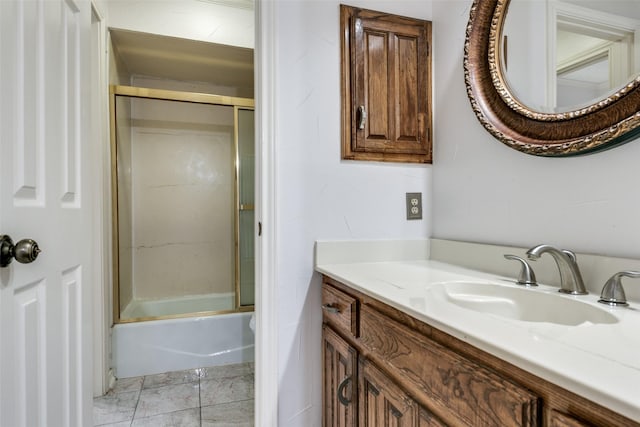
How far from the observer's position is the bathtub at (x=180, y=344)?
206 centimetres

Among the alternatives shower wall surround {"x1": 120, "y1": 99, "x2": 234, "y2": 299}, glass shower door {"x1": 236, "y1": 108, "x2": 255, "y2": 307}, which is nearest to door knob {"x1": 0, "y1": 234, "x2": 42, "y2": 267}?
glass shower door {"x1": 236, "y1": 108, "x2": 255, "y2": 307}

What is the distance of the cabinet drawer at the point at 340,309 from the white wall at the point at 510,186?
54cm

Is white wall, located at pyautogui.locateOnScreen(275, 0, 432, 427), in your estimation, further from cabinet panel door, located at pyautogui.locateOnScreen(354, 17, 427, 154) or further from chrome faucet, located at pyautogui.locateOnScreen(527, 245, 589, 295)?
chrome faucet, located at pyautogui.locateOnScreen(527, 245, 589, 295)

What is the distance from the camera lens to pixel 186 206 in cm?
292

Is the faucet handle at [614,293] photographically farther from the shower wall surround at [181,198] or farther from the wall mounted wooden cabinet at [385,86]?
the shower wall surround at [181,198]

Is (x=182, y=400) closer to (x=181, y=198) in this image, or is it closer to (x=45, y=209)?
(x=45, y=209)

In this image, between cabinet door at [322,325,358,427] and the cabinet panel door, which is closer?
cabinet door at [322,325,358,427]

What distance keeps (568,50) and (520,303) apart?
2.32 feet

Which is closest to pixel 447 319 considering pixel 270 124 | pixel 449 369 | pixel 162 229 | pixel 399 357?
pixel 449 369

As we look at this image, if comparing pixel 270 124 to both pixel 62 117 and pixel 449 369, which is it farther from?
pixel 449 369

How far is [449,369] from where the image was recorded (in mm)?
615

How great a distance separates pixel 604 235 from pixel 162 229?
2.87 metres

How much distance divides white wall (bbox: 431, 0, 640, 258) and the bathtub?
154 centimetres

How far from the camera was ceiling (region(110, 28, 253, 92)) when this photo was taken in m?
2.20
